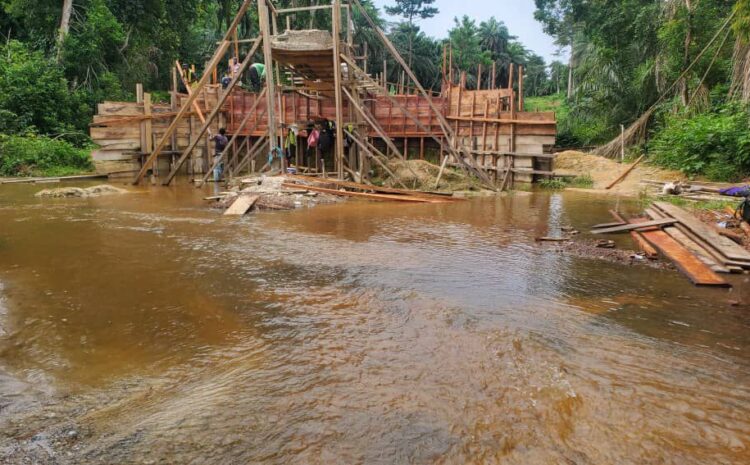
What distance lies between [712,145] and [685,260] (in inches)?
416

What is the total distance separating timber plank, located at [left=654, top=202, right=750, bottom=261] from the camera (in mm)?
6340

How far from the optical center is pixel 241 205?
1093cm

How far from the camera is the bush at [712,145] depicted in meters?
13.9

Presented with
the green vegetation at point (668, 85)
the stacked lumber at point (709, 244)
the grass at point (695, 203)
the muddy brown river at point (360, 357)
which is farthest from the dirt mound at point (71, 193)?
the green vegetation at point (668, 85)

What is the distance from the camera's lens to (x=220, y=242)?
773 cm

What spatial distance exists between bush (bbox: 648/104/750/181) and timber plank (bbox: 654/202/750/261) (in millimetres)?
6971

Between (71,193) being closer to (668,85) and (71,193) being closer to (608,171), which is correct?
(608,171)

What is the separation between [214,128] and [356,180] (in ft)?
23.7

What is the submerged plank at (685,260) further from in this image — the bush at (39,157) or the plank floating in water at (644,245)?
the bush at (39,157)

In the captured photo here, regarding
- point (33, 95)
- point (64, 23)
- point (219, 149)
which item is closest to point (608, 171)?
point (219, 149)

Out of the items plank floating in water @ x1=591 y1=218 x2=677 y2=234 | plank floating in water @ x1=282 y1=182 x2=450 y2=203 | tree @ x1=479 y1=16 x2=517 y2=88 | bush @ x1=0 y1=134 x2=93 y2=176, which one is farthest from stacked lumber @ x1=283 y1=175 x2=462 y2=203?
tree @ x1=479 y1=16 x2=517 y2=88

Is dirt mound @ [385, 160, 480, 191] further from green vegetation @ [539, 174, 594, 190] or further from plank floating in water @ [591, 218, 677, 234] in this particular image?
plank floating in water @ [591, 218, 677, 234]

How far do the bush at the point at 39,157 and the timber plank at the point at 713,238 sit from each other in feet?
60.5

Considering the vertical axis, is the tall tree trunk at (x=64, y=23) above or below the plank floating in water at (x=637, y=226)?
above
